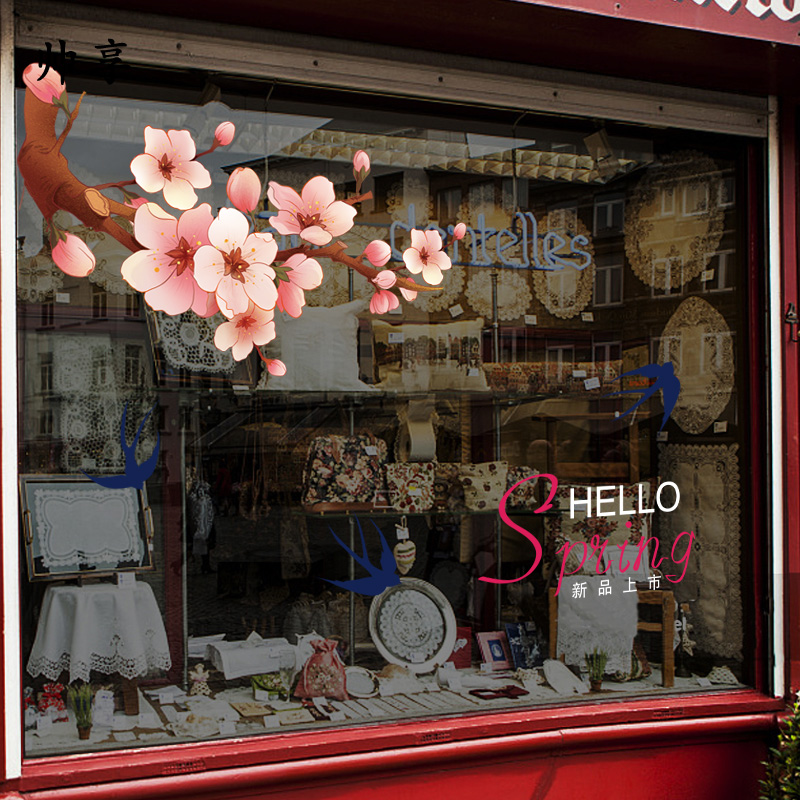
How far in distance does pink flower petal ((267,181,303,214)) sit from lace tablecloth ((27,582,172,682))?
148cm

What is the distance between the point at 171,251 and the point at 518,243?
1523mm

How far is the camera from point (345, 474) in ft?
11.8

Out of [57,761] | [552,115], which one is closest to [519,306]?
[552,115]

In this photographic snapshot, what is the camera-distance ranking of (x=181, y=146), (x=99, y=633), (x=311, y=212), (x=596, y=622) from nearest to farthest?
(x=181, y=146) < (x=99, y=633) < (x=311, y=212) < (x=596, y=622)

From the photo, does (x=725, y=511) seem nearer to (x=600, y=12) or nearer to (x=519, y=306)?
(x=519, y=306)

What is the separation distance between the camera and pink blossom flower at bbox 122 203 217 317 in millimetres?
2904

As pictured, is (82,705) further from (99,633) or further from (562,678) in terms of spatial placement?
(562,678)

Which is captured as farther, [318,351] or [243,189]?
[318,351]

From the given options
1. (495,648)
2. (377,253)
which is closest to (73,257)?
(377,253)

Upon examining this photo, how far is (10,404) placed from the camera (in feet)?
9.04

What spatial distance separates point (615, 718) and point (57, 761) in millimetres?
2015

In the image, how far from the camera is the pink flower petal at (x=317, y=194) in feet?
10.7

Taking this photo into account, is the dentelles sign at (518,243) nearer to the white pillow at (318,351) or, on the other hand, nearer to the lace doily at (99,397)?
the white pillow at (318,351)

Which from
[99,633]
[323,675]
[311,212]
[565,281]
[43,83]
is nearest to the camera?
[43,83]
